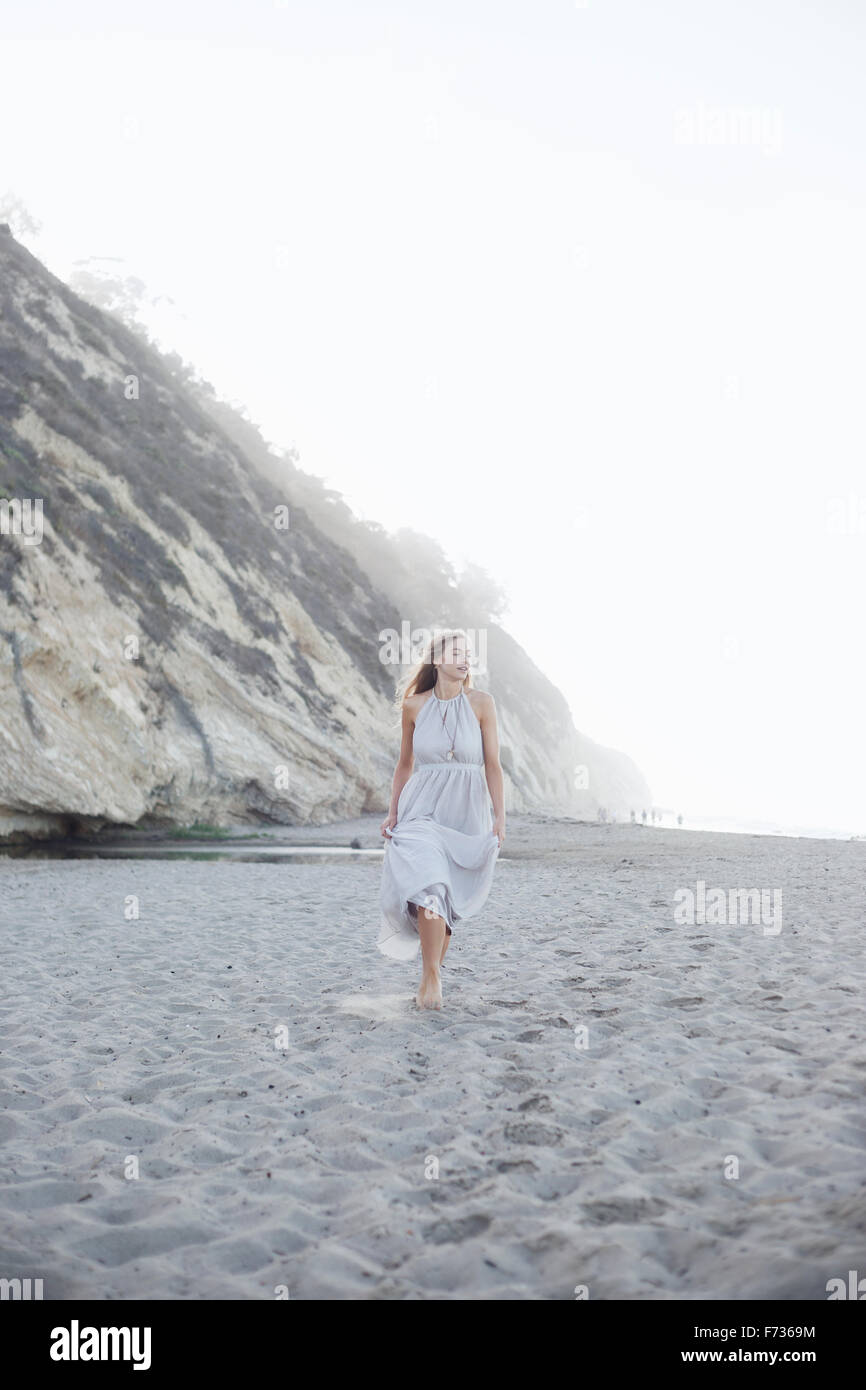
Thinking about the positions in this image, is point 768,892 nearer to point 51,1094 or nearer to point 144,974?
point 144,974

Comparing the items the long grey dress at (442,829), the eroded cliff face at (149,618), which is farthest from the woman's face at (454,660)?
the eroded cliff face at (149,618)

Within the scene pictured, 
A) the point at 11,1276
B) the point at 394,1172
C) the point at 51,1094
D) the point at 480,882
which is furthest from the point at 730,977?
the point at 11,1276

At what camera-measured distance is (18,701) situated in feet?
58.2

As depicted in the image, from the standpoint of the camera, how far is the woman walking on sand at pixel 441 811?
17.5 ft

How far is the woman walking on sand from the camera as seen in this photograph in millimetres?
5336

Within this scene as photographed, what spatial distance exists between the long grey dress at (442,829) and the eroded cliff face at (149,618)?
14.2m

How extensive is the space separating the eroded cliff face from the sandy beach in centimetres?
1171

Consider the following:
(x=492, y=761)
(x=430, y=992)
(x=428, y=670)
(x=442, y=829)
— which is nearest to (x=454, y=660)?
(x=428, y=670)

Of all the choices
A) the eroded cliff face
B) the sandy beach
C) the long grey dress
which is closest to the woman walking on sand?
the long grey dress

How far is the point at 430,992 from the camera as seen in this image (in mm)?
5594

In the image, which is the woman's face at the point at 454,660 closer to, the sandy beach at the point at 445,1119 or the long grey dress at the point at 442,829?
the long grey dress at the point at 442,829

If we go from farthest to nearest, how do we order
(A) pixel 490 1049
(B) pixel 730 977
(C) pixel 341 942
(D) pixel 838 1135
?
(C) pixel 341 942, (B) pixel 730 977, (A) pixel 490 1049, (D) pixel 838 1135

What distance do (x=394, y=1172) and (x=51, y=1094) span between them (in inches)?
75.8

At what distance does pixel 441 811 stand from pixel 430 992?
1.13 metres
